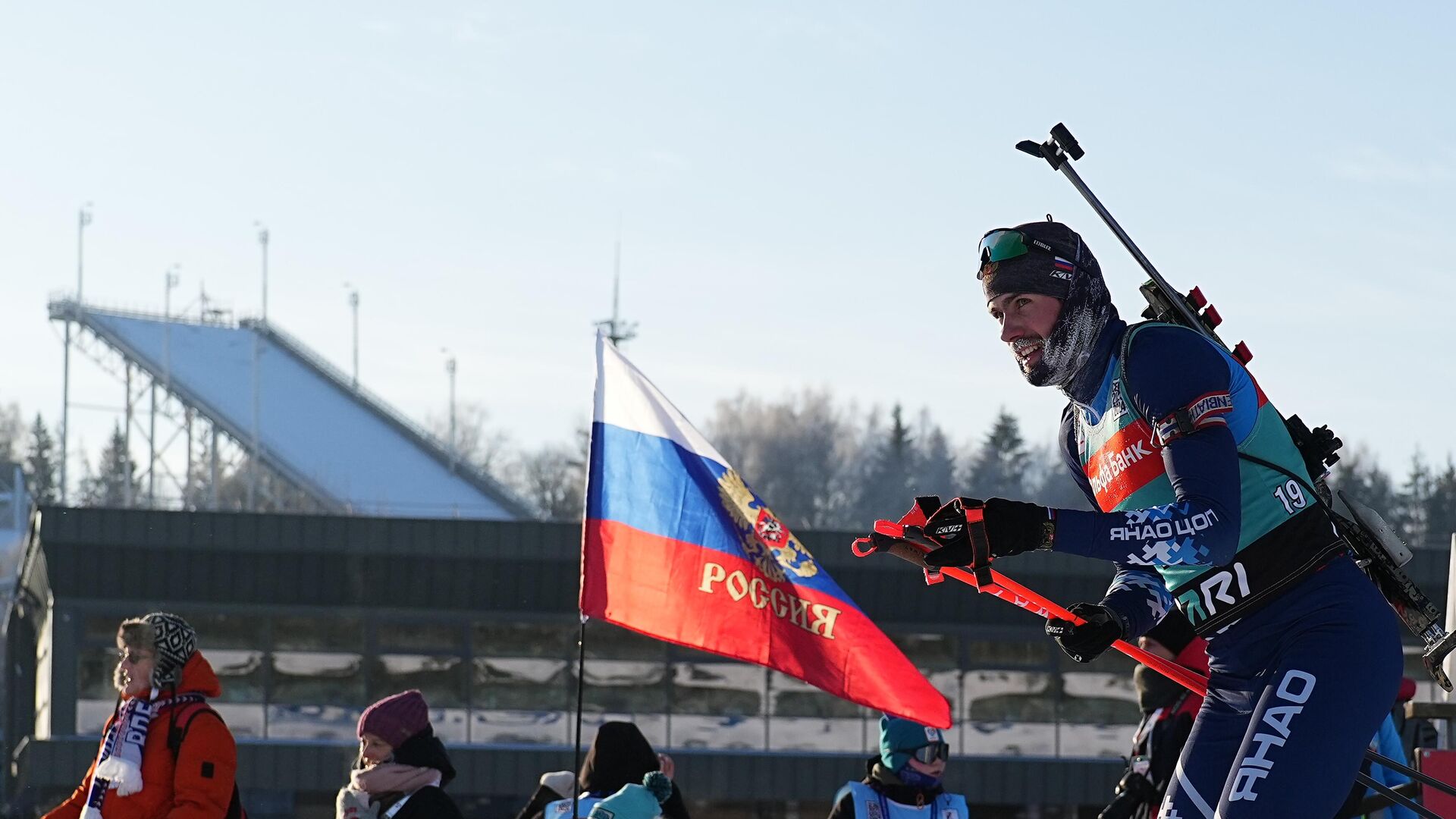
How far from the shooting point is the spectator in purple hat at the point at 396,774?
298 inches

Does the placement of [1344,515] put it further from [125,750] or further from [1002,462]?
[1002,462]

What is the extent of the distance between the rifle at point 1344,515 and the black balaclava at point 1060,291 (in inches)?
14.1

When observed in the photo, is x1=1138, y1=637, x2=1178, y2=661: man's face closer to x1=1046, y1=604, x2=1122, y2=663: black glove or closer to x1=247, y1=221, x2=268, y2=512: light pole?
x1=1046, y1=604, x2=1122, y2=663: black glove

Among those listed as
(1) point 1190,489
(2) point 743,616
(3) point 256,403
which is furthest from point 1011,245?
(3) point 256,403

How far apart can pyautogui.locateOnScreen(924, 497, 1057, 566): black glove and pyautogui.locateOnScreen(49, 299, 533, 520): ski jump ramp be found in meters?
70.3

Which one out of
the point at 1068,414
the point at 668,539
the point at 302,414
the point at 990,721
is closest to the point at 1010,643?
the point at 990,721

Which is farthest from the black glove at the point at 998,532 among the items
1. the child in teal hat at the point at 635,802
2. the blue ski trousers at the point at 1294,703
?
the child in teal hat at the point at 635,802

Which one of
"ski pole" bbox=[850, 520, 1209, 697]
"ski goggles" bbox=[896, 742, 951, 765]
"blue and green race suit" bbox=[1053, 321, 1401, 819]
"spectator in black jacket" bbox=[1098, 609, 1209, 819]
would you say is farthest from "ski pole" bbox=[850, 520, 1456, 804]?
"ski goggles" bbox=[896, 742, 951, 765]

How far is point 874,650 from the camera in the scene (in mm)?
7930

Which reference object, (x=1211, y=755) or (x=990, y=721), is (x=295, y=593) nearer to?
(x=990, y=721)

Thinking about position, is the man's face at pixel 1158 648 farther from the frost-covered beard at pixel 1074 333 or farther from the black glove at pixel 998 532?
the black glove at pixel 998 532

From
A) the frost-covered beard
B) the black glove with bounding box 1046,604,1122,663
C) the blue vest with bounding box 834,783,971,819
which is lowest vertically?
the blue vest with bounding box 834,783,971,819

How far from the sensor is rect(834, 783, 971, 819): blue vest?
336 inches

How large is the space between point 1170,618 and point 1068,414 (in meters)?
2.49
